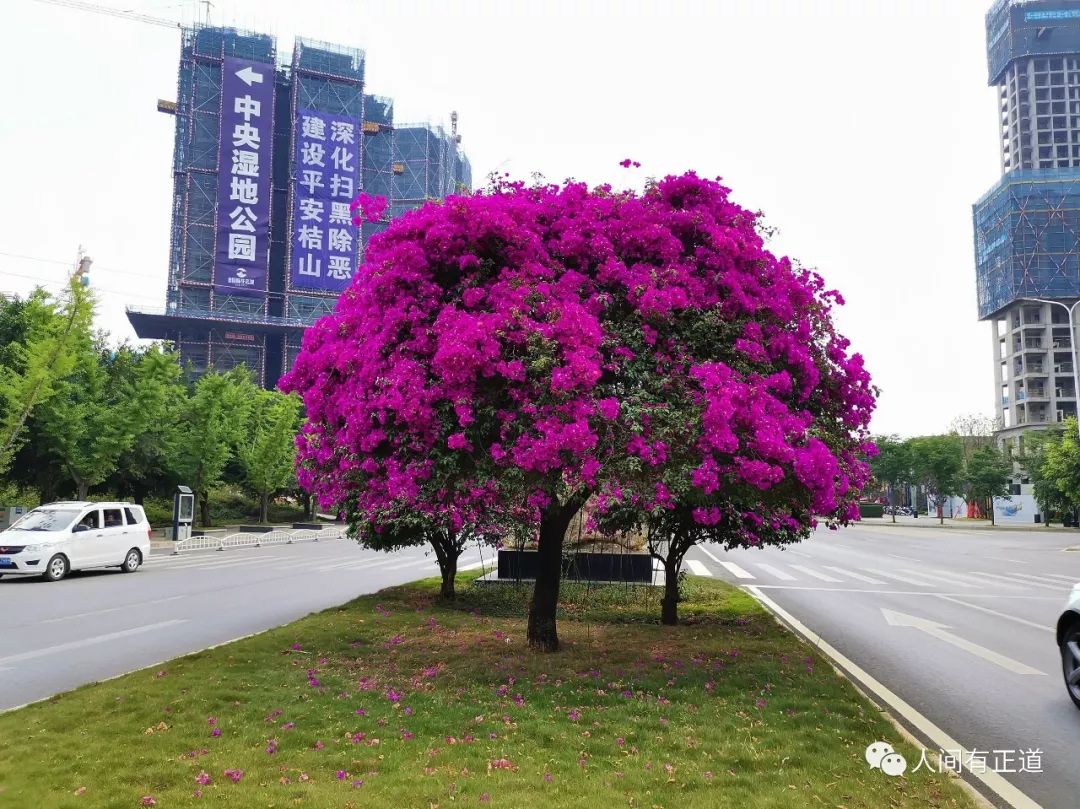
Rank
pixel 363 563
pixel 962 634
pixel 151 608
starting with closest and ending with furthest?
pixel 962 634 → pixel 151 608 → pixel 363 563

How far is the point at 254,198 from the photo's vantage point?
6650cm

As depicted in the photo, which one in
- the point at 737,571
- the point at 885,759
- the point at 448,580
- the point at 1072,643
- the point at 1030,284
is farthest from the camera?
the point at 1030,284

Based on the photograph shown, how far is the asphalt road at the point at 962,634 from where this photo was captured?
593 cm

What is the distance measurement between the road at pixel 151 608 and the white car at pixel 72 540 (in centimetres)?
38

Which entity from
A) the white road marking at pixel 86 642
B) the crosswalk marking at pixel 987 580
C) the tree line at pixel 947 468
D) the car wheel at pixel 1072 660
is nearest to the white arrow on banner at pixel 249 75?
the tree line at pixel 947 468

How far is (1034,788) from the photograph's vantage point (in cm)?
493

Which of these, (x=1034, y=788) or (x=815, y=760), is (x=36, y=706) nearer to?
(x=815, y=760)

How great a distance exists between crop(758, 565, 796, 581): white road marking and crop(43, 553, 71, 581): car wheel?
17.1 meters

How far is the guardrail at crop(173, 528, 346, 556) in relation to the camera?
2816 centimetres

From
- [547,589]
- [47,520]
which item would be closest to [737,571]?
[547,589]

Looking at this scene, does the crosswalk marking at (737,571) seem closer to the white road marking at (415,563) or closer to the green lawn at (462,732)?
the white road marking at (415,563)

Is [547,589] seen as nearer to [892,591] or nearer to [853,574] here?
[892,591]

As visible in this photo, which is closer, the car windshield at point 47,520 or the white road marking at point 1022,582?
the car windshield at point 47,520

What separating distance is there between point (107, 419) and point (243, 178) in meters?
43.7
